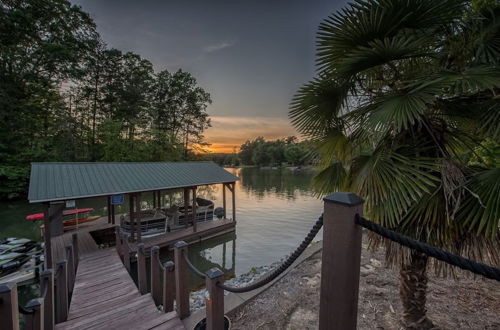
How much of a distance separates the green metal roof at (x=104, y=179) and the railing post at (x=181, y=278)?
4.42 meters

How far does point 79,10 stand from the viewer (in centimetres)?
1591

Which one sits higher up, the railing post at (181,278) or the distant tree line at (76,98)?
the distant tree line at (76,98)

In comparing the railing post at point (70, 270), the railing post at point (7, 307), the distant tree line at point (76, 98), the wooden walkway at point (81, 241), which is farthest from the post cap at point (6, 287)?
the distant tree line at point (76, 98)

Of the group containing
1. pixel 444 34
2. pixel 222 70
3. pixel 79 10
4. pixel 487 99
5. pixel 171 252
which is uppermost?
pixel 79 10

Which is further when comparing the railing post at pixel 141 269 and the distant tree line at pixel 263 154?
the distant tree line at pixel 263 154

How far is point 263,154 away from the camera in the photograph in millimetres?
60375

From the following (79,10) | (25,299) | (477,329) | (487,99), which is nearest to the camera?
(487,99)

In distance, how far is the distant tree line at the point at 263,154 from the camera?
173 ft

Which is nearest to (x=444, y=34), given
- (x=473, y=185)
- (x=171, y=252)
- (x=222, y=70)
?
(x=473, y=185)

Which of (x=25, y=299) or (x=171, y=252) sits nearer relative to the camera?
(x=25, y=299)

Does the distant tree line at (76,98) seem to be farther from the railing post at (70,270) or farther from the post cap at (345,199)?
the post cap at (345,199)

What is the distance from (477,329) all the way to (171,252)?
7.07m

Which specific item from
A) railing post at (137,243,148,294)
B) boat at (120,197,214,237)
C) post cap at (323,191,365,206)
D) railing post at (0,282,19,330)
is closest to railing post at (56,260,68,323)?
railing post at (137,243,148,294)

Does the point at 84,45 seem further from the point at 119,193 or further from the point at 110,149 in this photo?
the point at 119,193
